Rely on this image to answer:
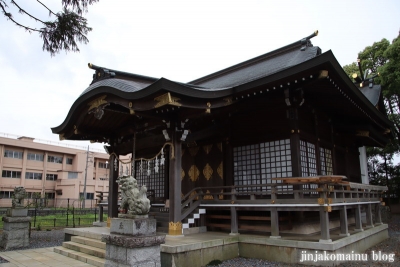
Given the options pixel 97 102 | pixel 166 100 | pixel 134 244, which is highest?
pixel 97 102

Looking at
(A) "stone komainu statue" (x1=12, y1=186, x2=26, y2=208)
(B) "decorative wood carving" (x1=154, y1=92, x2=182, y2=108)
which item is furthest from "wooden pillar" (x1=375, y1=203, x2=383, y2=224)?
(A) "stone komainu statue" (x1=12, y1=186, x2=26, y2=208)

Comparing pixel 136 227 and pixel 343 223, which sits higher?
pixel 136 227

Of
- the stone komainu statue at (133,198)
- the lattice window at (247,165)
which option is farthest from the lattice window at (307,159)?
the stone komainu statue at (133,198)

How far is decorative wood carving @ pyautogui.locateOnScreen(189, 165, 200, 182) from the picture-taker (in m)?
11.9

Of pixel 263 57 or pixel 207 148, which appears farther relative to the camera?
pixel 263 57

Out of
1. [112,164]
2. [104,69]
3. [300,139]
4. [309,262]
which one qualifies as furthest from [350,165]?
[104,69]

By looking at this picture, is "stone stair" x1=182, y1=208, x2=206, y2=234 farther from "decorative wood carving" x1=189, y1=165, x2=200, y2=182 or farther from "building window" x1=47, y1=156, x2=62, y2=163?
"building window" x1=47, y1=156, x2=62, y2=163

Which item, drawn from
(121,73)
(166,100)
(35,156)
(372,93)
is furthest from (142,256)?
(35,156)

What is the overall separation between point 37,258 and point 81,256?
1575mm

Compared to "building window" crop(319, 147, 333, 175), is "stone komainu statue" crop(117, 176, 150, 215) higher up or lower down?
lower down

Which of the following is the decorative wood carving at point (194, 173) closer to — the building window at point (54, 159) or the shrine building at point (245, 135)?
the shrine building at point (245, 135)

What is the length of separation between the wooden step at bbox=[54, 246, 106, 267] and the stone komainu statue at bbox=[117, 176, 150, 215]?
105 inches

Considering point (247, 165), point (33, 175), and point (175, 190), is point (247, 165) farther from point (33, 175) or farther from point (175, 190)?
point (33, 175)

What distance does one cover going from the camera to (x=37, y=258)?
915 centimetres
